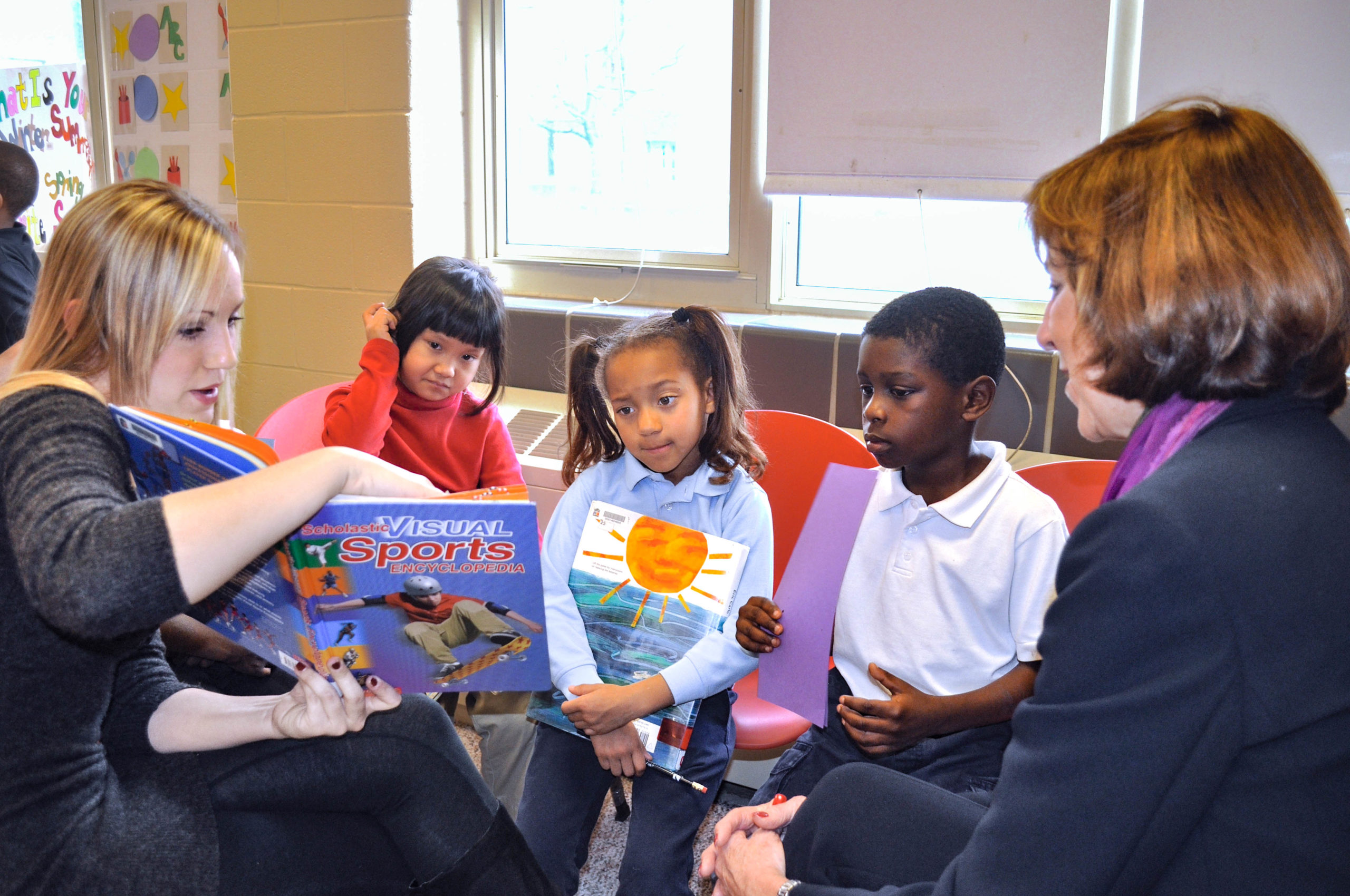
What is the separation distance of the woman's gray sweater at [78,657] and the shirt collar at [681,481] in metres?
0.77

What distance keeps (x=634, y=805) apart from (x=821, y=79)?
1619 mm

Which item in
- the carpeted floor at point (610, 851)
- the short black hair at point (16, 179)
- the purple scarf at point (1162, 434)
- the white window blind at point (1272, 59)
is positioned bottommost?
the carpeted floor at point (610, 851)

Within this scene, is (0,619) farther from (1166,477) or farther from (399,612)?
(1166,477)

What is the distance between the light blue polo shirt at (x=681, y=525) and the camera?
1.46m

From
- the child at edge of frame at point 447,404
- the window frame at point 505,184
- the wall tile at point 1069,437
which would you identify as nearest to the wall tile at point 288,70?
the window frame at point 505,184

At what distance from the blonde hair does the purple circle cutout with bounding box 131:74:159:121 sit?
2.52m

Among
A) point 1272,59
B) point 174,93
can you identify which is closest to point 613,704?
point 1272,59

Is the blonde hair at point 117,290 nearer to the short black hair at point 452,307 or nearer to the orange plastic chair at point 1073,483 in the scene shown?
the short black hair at point 452,307

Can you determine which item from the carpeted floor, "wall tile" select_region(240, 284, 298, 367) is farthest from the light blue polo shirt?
"wall tile" select_region(240, 284, 298, 367)

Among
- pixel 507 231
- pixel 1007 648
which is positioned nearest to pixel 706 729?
pixel 1007 648

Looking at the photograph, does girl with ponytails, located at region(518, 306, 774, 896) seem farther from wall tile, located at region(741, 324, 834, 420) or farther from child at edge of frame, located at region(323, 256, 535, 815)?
wall tile, located at region(741, 324, 834, 420)

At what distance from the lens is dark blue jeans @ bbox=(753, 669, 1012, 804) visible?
4.32 ft

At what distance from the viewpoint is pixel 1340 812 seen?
69cm

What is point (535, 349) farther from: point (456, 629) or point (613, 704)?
point (456, 629)
